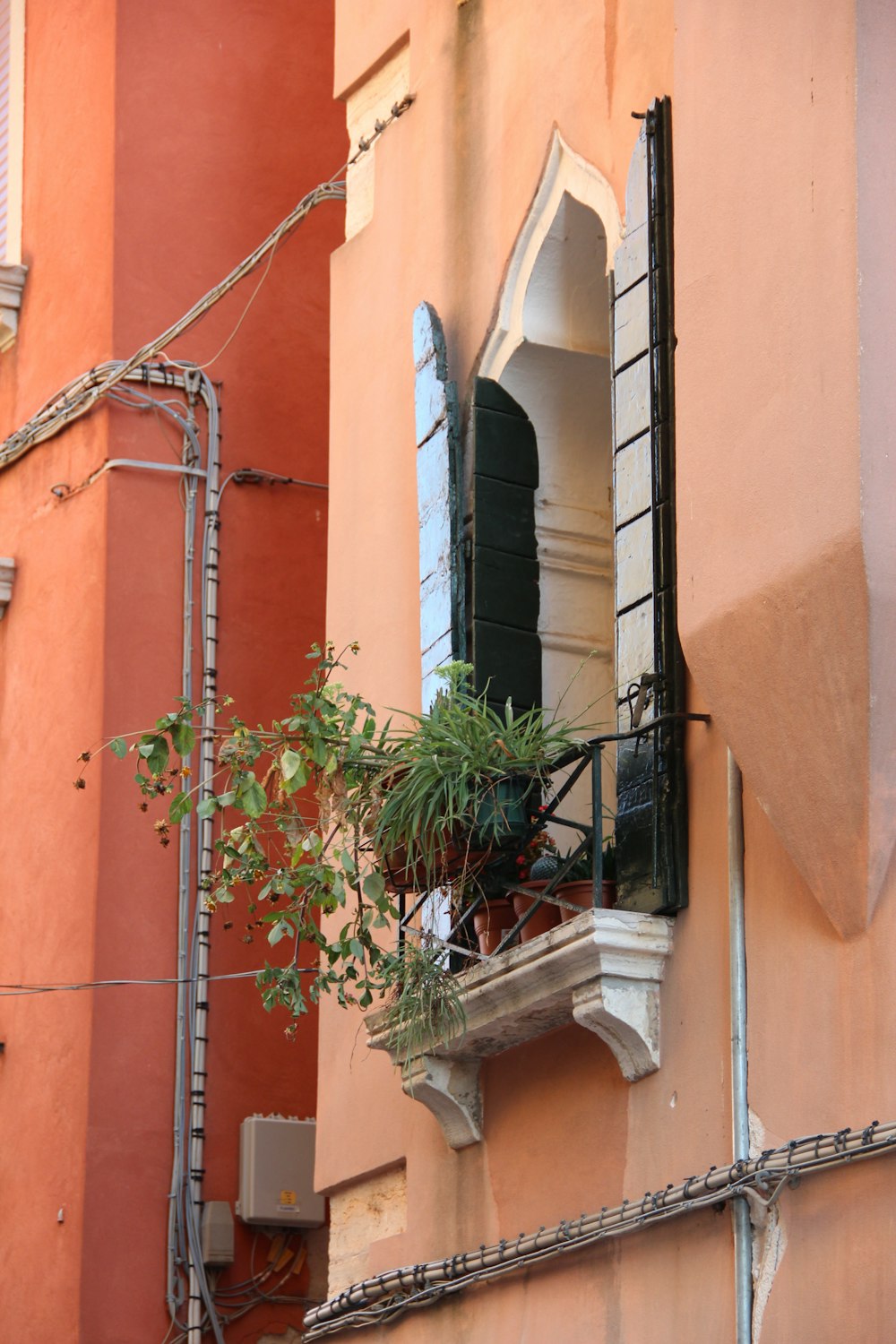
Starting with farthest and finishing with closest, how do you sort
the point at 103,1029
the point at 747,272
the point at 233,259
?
the point at 233,259, the point at 103,1029, the point at 747,272

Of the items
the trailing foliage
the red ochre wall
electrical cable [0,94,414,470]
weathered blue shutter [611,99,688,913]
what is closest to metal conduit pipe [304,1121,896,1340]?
the trailing foliage

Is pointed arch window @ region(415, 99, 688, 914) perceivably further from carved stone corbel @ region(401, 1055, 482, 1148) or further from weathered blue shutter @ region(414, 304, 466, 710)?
carved stone corbel @ region(401, 1055, 482, 1148)

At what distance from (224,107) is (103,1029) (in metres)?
4.10

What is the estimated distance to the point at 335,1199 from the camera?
788 cm

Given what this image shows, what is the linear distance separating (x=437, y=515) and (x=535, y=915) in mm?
1428

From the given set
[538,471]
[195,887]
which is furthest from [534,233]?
[195,887]

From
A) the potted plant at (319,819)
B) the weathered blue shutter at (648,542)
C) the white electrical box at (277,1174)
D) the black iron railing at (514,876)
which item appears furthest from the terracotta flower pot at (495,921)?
the white electrical box at (277,1174)

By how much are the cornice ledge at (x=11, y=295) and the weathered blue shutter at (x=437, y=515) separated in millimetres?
3734

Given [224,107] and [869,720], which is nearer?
[869,720]

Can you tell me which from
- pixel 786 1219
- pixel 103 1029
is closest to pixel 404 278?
pixel 103 1029

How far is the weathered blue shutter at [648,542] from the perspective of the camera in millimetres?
6168

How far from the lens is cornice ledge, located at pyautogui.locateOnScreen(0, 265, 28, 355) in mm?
10898

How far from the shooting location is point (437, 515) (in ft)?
24.3

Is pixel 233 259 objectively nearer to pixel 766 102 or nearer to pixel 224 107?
pixel 224 107
